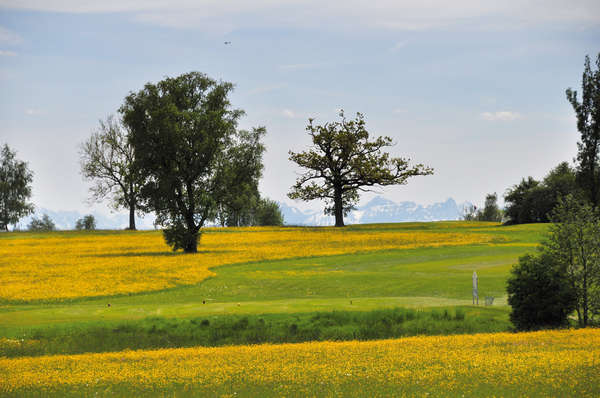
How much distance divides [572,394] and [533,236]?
210ft

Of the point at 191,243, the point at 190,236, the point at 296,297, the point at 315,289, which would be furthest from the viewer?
the point at 191,243

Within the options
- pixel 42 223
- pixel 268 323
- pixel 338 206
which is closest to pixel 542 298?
pixel 268 323

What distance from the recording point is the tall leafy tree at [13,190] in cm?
11944

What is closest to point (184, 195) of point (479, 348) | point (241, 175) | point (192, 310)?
point (241, 175)

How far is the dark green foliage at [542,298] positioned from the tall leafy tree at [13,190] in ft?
375

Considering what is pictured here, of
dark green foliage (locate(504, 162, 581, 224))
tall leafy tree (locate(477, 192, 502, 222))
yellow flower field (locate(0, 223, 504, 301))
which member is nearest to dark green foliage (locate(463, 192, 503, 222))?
tall leafy tree (locate(477, 192, 502, 222))

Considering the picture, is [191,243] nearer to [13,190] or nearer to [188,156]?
→ [188,156]

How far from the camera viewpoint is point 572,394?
490 inches

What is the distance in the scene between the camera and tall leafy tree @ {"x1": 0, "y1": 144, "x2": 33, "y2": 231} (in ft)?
392

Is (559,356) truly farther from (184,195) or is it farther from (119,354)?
(184,195)

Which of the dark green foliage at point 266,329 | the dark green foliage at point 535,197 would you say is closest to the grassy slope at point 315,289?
the dark green foliage at point 266,329

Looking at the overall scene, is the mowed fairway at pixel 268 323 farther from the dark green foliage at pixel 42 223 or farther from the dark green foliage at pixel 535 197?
the dark green foliage at pixel 42 223

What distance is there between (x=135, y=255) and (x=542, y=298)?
44109mm

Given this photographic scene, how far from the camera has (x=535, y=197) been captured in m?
96.2
